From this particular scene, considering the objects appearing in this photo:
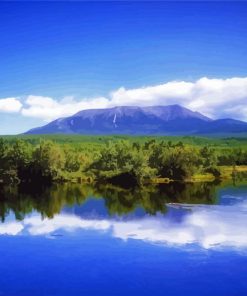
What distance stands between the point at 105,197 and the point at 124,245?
17116mm

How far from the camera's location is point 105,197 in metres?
40.9

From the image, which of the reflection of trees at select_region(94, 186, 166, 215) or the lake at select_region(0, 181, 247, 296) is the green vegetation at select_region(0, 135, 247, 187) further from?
the lake at select_region(0, 181, 247, 296)

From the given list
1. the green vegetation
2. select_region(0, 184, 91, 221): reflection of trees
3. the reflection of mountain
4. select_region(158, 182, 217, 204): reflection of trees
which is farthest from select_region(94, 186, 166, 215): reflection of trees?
the green vegetation

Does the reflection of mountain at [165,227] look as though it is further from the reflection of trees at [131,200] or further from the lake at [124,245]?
the reflection of trees at [131,200]

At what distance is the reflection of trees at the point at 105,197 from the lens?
3534cm

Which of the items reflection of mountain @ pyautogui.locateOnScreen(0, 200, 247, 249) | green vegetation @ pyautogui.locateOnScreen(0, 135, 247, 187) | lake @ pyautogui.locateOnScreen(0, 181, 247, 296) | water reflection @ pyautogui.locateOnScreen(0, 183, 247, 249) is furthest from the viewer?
green vegetation @ pyautogui.locateOnScreen(0, 135, 247, 187)

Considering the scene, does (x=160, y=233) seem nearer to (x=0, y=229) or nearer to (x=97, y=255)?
(x=97, y=255)

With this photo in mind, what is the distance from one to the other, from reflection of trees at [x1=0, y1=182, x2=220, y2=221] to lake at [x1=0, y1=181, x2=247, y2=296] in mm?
84

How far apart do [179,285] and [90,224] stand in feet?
40.3

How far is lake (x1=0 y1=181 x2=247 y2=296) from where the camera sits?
18.0 meters

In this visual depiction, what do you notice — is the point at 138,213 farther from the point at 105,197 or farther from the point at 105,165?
the point at 105,165

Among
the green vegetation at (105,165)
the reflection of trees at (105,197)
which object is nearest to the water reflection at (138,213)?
the reflection of trees at (105,197)

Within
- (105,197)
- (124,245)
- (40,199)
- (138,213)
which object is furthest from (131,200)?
(124,245)

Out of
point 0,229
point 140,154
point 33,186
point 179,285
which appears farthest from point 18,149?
point 179,285
